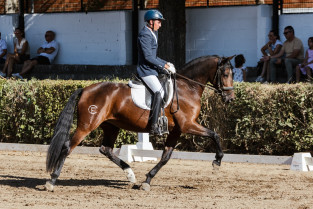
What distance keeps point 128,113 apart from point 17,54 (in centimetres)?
1244

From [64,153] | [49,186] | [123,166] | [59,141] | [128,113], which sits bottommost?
[49,186]

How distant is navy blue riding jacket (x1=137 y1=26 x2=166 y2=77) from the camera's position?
9438 millimetres

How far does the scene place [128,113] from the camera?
9633 millimetres

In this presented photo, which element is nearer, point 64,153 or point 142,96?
point 64,153

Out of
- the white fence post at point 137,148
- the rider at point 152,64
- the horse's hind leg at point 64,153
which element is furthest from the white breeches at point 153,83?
the white fence post at point 137,148

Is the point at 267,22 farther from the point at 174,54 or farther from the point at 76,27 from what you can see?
the point at 76,27

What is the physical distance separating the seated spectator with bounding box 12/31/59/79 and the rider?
38.2ft

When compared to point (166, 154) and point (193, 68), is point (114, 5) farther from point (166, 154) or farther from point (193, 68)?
point (166, 154)

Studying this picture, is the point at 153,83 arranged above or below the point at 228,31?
below

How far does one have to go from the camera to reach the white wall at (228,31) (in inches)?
703

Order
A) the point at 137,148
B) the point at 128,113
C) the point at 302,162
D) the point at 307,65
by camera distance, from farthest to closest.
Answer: the point at 307,65
the point at 137,148
the point at 302,162
the point at 128,113

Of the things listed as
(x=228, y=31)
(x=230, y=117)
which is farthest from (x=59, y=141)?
(x=228, y=31)

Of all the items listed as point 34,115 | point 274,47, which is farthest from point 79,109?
point 274,47

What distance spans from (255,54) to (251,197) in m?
9.52
